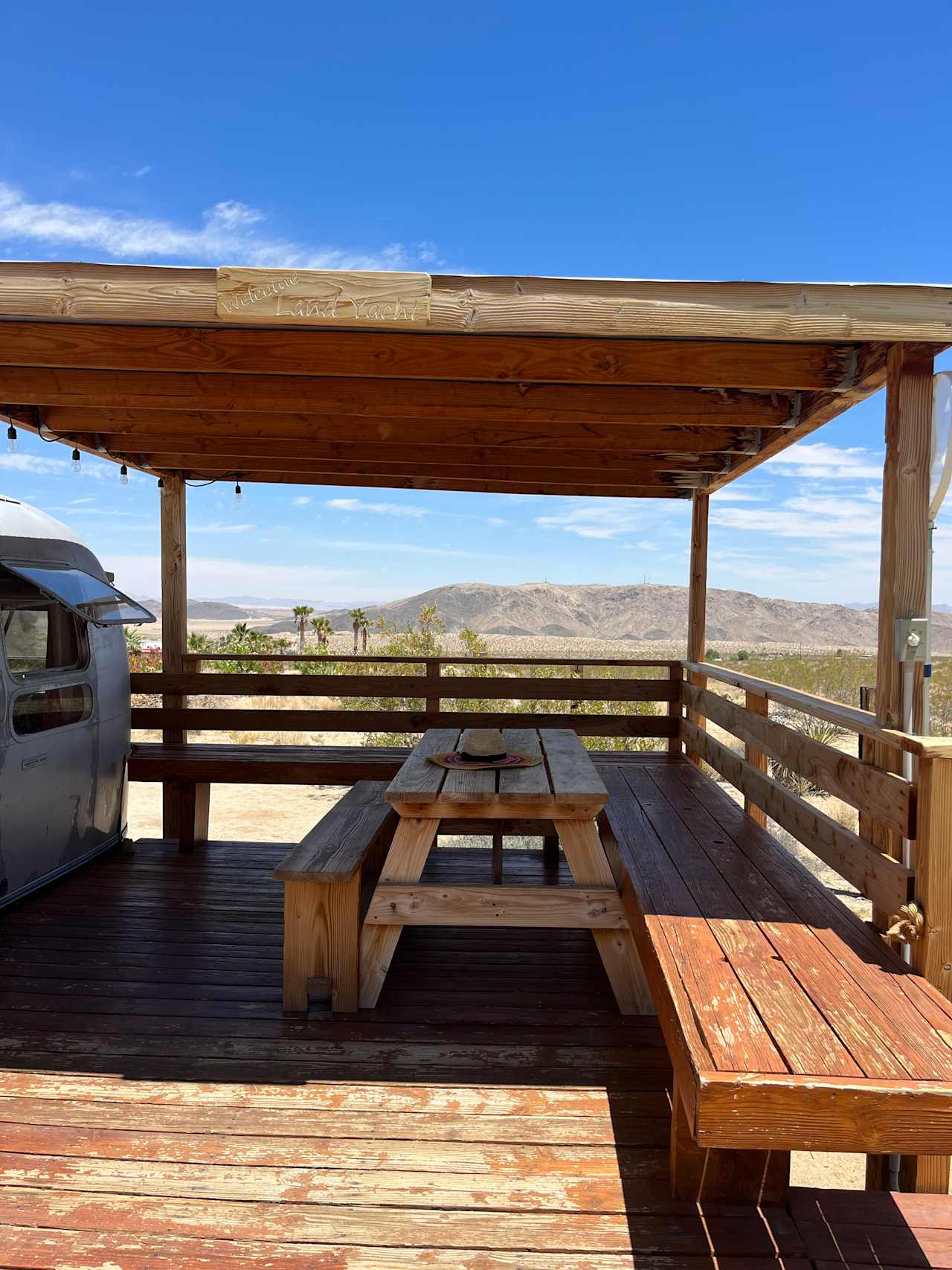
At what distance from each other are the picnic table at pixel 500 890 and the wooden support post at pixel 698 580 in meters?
3.08

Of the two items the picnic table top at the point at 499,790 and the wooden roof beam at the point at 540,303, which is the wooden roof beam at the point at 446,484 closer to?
the picnic table top at the point at 499,790

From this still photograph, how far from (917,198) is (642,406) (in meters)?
45.6

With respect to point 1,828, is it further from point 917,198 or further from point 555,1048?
point 917,198

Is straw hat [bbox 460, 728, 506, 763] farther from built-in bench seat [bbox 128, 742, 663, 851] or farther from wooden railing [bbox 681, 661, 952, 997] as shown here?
built-in bench seat [bbox 128, 742, 663, 851]

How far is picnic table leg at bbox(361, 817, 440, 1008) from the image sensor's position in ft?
11.0

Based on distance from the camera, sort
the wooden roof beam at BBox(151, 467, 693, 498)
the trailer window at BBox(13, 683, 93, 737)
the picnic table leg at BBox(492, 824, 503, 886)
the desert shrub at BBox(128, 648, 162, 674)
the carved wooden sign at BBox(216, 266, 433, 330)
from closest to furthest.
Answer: the carved wooden sign at BBox(216, 266, 433, 330)
the trailer window at BBox(13, 683, 93, 737)
the picnic table leg at BBox(492, 824, 503, 886)
the wooden roof beam at BBox(151, 467, 693, 498)
the desert shrub at BBox(128, 648, 162, 674)

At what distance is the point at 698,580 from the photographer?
21.2 feet

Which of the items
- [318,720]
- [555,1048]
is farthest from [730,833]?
[318,720]

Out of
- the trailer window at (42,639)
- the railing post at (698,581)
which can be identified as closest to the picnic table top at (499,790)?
the trailer window at (42,639)

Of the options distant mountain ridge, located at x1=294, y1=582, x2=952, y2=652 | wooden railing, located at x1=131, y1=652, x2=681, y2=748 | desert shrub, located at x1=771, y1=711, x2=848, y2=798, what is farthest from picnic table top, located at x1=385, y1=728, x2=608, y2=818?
distant mountain ridge, located at x1=294, y1=582, x2=952, y2=652

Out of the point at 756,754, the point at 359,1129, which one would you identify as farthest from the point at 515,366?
the point at 359,1129

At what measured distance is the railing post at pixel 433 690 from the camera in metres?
6.48

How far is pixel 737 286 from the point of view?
294 cm

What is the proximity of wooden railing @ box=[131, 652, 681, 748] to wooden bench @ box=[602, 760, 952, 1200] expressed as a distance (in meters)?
2.96
